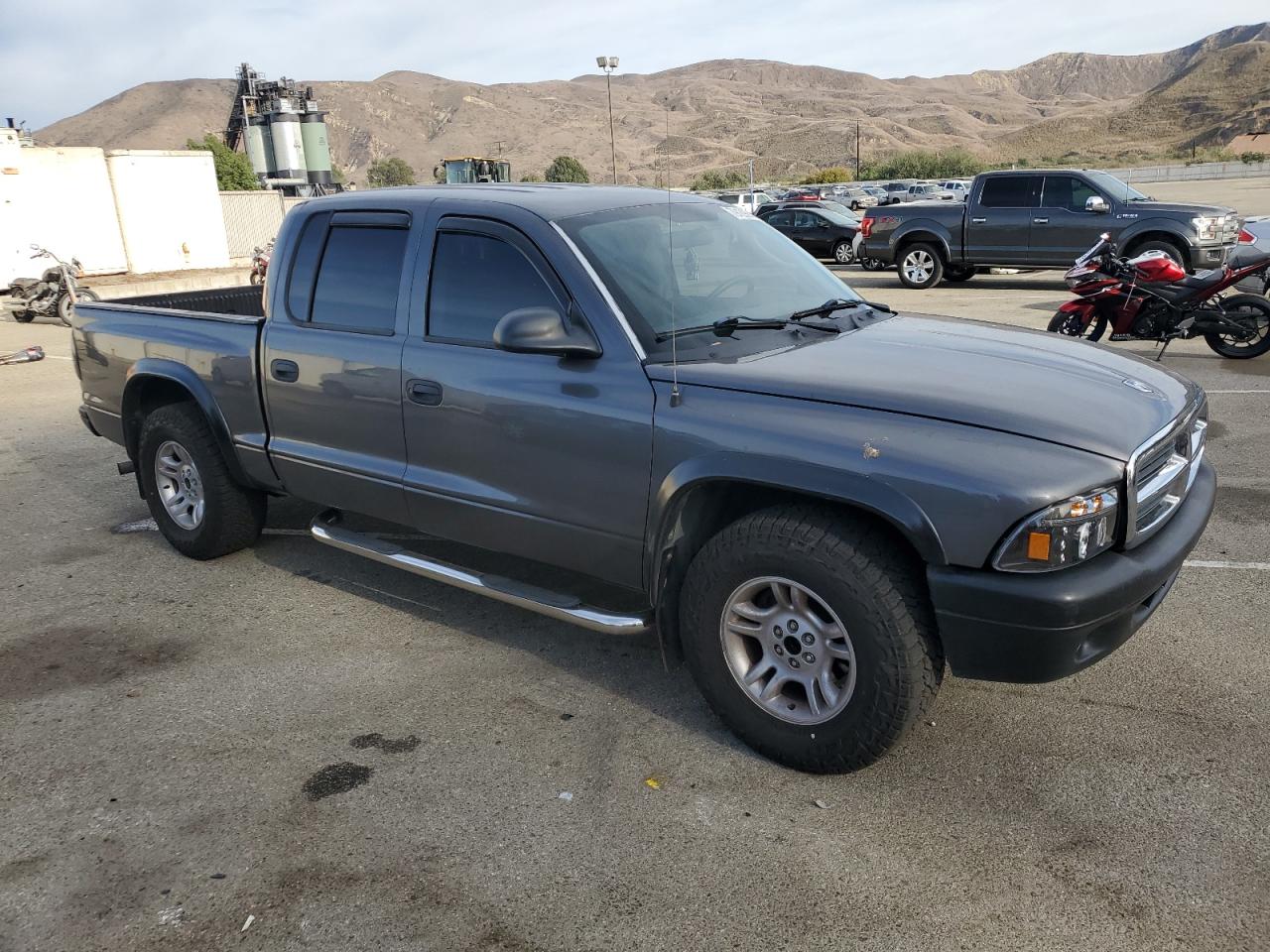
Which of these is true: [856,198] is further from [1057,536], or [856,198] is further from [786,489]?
[1057,536]

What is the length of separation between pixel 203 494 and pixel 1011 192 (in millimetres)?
14468

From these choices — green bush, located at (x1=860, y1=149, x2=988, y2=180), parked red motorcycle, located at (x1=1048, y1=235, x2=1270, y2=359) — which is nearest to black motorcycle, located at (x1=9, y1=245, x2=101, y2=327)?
parked red motorcycle, located at (x1=1048, y1=235, x2=1270, y2=359)

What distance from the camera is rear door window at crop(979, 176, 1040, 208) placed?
16.0 meters

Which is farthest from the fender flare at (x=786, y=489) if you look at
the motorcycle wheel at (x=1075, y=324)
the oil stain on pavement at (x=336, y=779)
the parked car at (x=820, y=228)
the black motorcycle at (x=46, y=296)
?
the parked car at (x=820, y=228)

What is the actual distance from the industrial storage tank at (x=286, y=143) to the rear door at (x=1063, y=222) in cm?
6876

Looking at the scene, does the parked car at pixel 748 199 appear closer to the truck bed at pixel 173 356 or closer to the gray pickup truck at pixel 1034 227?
the truck bed at pixel 173 356

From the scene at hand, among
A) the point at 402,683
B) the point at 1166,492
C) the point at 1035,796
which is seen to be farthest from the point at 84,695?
the point at 1166,492

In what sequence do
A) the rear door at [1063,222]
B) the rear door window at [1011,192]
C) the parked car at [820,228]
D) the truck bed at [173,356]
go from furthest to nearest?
1. the parked car at [820,228]
2. the rear door window at [1011,192]
3. the rear door at [1063,222]
4. the truck bed at [173,356]

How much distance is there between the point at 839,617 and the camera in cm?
303

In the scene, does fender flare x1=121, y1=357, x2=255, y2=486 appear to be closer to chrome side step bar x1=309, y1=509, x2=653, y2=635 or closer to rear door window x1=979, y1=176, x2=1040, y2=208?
chrome side step bar x1=309, y1=509, x2=653, y2=635

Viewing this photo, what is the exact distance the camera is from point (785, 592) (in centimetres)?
320

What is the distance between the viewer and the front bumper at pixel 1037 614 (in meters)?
2.76

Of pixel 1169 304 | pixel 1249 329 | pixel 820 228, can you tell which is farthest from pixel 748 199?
pixel 1249 329

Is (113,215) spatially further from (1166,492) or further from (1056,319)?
(1166,492)
